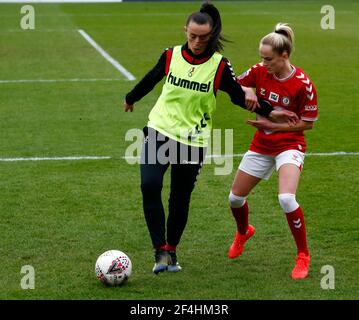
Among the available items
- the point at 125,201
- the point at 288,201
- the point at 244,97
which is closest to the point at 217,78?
the point at 244,97

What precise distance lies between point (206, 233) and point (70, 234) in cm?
134

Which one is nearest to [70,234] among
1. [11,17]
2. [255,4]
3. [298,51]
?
[298,51]

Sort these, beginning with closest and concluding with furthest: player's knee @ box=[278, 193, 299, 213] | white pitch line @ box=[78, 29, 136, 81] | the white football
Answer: the white football
player's knee @ box=[278, 193, 299, 213]
white pitch line @ box=[78, 29, 136, 81]

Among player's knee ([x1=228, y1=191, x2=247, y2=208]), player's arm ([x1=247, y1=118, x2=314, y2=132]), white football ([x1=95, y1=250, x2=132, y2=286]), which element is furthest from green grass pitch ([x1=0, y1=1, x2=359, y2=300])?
player's arm ([x1=247, y1=118, x2=314, y2=132])

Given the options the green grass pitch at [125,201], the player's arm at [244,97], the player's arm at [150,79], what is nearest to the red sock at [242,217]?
the green grass pitch at [125,201]

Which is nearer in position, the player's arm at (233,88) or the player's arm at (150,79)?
the player's arm at (233,88)

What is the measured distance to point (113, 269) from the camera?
7730 millimetres

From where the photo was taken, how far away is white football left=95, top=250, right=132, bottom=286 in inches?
304

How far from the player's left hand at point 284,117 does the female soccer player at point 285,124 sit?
0.12 feet

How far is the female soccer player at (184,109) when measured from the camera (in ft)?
25.8

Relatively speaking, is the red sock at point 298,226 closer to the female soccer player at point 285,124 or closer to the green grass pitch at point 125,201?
the female soccer player at point 285,124

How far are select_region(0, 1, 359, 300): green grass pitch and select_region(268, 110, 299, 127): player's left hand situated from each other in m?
1.28

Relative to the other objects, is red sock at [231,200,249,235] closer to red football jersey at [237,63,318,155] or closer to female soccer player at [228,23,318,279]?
female soccer player at [228,23,318,279]

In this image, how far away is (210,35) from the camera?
782 cm
